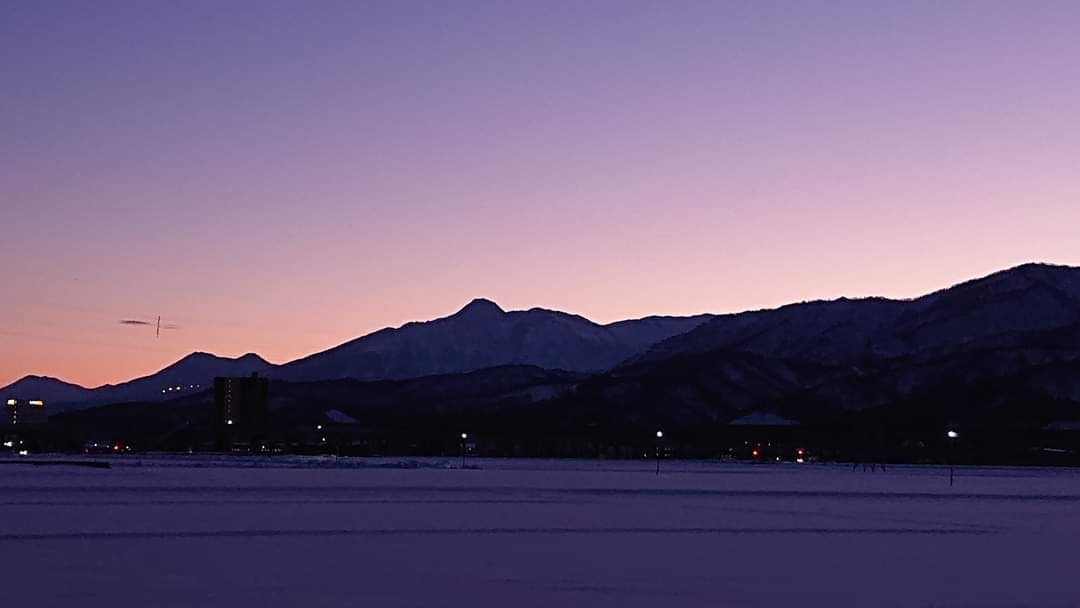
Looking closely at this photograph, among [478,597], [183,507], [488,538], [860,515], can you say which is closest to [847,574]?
[478,597]

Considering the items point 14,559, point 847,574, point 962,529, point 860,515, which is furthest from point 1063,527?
point 14,559

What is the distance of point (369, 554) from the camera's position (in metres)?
30.3

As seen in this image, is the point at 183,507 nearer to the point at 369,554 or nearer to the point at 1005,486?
the point at 369,554

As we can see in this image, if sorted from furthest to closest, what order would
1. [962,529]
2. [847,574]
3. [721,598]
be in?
[962,529], [847,574], [721,598]

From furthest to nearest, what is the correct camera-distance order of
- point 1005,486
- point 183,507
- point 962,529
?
point 1005,486
point 183,507
point 962,529

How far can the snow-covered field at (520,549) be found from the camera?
23.6m

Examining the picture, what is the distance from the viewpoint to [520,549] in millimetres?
31969

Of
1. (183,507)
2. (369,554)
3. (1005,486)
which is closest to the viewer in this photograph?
(369,554)

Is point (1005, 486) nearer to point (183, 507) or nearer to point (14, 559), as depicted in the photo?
point (183, 507)

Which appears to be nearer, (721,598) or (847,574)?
(721,598)

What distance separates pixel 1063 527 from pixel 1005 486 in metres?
39.0

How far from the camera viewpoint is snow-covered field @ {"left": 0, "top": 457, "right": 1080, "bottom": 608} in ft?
77.4

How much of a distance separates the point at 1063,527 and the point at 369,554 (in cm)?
2344

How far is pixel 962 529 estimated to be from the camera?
4159 centimetres
